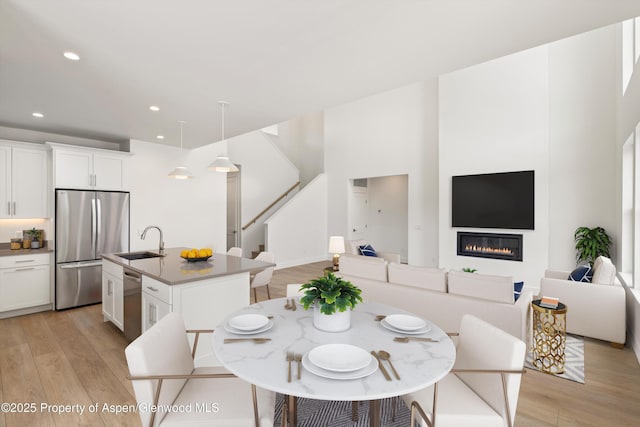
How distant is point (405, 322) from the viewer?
1712 mm

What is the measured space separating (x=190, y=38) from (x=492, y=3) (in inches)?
76.5

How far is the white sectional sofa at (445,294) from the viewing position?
2643 millimetres

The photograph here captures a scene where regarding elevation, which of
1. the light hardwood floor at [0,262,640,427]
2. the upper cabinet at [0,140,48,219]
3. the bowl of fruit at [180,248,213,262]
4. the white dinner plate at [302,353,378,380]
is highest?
the upper cabinet at [0,140,48,219]

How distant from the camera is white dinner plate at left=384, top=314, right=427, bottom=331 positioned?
163cm

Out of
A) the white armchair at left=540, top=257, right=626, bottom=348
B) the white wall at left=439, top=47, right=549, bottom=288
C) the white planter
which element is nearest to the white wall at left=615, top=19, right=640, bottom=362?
the white armchair at left=540, top=257, right=626, bottom=348

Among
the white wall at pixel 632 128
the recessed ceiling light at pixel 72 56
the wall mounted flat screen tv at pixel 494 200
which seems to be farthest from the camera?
the wall mounted flat screen tv at pixel 494 200

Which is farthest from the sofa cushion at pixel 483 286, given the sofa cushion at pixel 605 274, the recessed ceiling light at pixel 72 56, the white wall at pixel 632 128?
the recessed ceiling light at pixel 72 56

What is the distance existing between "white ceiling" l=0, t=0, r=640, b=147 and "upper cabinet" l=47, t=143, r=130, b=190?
36.0 inches

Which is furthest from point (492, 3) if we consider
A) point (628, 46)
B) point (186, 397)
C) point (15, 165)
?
point (15, 165)

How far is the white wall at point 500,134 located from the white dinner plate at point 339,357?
5.29 metres

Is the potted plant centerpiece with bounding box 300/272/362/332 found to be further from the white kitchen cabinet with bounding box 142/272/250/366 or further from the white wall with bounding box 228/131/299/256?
the white wall with bounding box 228/131/299/256

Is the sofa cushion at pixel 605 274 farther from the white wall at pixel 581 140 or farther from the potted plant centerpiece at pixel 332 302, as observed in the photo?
the potted plant centerpiece at pixel 332 302

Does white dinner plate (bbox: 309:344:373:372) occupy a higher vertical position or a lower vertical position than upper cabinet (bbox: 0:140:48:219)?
lower

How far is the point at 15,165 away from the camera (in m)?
4.25
